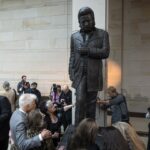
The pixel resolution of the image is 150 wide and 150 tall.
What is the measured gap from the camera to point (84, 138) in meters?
4.45

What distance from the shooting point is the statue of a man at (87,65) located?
7465 millimetres

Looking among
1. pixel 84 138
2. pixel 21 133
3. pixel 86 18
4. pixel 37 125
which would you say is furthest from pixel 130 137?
pixel 86 18

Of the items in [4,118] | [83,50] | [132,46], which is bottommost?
[4,118]

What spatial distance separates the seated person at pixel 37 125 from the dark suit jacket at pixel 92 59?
6.93 ft

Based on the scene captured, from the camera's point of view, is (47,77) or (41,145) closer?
(41,145)

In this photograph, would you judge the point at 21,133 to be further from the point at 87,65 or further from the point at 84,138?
the point at 87,65

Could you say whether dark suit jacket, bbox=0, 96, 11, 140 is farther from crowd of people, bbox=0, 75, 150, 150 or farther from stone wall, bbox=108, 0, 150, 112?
stone wall, bbox=108, 0, 150, 112

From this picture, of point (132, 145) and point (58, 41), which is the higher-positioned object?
point (58, 41)

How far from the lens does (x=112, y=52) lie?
613 inches

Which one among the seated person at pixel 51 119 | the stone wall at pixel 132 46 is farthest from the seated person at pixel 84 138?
the stone wall at pixel 132 46

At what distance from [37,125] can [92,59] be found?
7.60 feet

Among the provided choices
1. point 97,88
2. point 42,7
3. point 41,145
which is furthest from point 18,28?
point 41,145

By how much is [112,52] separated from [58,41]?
290 cm

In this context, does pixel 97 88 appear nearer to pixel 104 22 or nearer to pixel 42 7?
pixel 104 22
